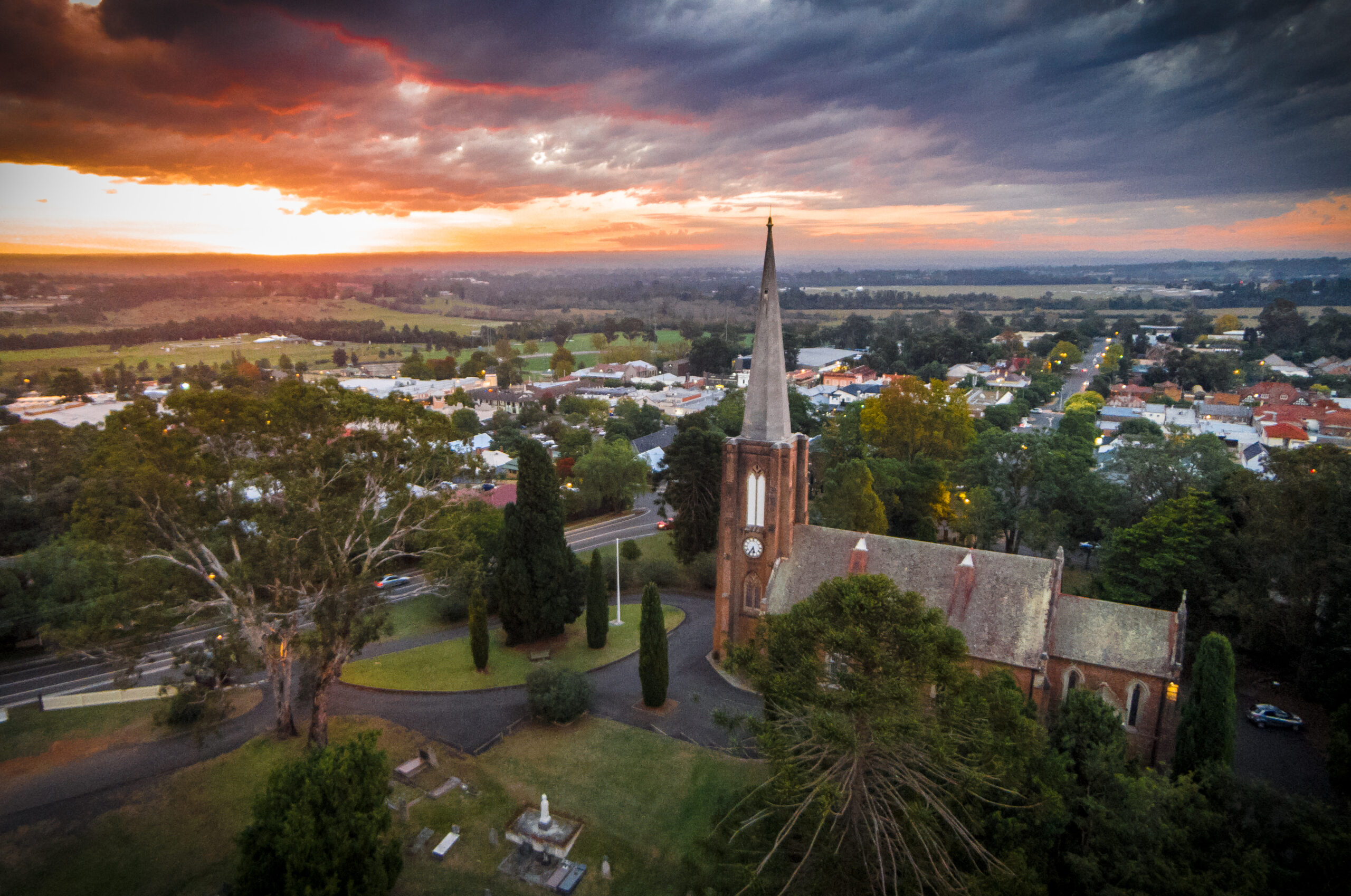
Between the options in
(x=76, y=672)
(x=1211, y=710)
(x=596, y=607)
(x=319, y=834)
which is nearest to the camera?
(x=319, y=834)

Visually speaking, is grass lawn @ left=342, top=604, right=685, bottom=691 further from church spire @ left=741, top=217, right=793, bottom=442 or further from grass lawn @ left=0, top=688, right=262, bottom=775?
church spire @ left=741, top=217, right=793, bottom=442

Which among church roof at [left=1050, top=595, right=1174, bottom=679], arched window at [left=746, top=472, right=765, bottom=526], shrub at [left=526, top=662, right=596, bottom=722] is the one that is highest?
arched window at [left=746, top=472, right=765, bottom=526]

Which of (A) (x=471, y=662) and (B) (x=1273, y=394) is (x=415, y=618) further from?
(B) (x=1273, y=394)

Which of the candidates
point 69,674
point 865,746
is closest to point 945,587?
point 865,746

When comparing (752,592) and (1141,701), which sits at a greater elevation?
(752,592)

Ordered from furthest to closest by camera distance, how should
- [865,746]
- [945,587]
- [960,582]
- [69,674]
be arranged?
1. [69,674]
2. [945,587]
3. [960,582]
4. [865,746]

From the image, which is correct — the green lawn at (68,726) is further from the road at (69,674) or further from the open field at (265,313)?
the open field at (265,313)

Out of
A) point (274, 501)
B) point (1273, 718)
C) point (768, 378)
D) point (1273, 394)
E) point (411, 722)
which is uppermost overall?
point (768, 378)

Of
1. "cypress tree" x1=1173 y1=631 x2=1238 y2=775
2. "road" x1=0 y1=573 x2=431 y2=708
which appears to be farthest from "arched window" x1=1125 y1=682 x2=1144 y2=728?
"road" x1=0 y1=573 x2=431 y2=708
